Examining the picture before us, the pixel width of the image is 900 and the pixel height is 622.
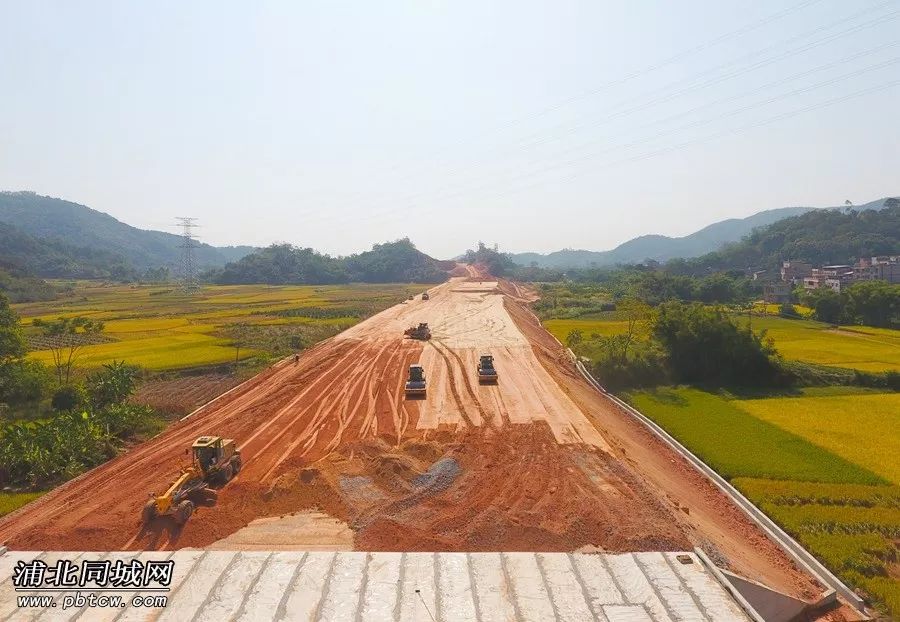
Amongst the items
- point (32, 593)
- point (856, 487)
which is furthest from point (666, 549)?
point (32, 593)

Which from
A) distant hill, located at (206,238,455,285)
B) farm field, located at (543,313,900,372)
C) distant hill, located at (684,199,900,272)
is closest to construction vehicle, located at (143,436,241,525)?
farm field, located at (543,313,900,372)

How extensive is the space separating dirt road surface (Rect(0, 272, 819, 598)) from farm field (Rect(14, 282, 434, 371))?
1428 centimetres

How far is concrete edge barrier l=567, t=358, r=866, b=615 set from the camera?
14.2m

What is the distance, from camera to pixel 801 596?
1438cm

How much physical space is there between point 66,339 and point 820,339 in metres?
72.4

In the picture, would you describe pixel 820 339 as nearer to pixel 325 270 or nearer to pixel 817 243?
pixel 325 270

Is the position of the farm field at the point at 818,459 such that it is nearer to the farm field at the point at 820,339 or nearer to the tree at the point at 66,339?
the farm field at the point at 820,339

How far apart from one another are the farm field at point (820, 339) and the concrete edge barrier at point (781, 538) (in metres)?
22.6

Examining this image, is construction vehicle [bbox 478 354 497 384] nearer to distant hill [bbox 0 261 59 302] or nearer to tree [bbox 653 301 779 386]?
tree [bbox 653 301 779 386]

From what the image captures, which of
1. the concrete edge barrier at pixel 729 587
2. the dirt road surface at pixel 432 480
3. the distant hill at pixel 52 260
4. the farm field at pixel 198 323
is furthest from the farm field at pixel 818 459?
the distant hill at pixel 52 260

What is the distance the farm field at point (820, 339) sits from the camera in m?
40.5

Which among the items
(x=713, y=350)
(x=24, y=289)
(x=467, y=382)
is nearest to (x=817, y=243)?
(x=713, y=350)

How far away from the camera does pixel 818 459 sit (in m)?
22.6

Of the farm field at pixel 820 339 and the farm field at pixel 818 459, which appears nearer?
the farm field at pixel 818 459
